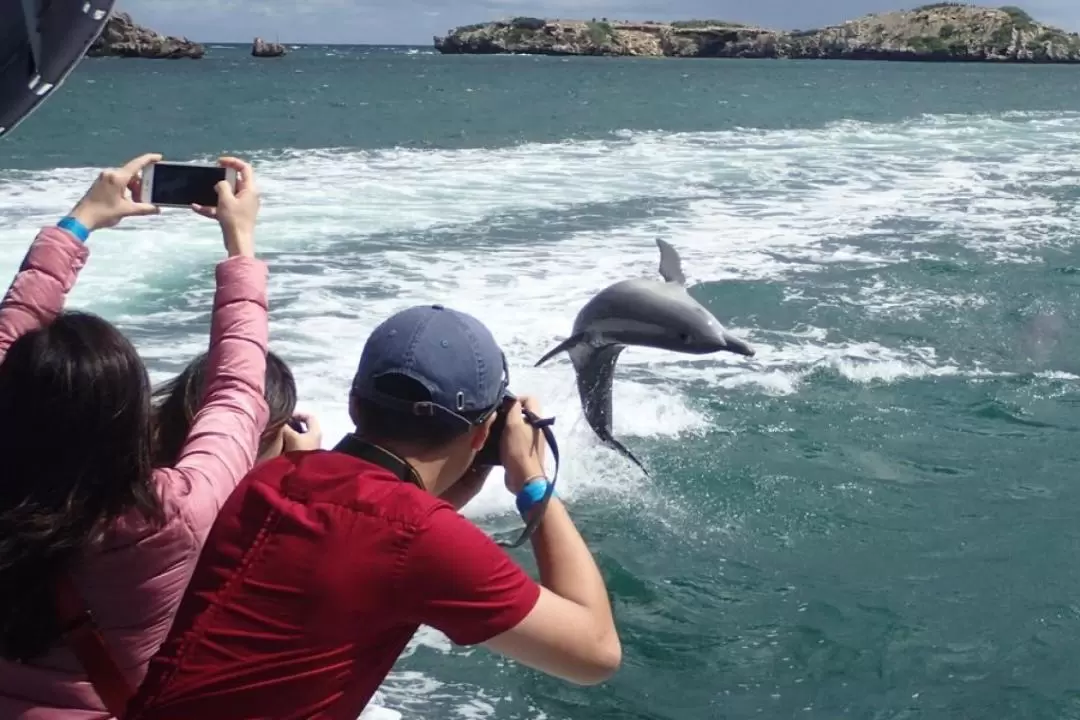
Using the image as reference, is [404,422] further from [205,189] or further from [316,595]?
[205,189]

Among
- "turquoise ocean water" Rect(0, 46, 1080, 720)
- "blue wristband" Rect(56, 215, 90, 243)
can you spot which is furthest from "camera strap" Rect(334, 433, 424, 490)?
"turquoise ocean water" Rect(0, 46, 1080, 720)

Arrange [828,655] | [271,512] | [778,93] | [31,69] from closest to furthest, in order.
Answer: [271,512] → [31,69] → [828,655] → [778,93]

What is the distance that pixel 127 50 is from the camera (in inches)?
3898

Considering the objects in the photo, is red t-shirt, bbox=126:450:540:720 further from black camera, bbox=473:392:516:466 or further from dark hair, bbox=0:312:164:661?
black camera, bbox=473:392:516:466

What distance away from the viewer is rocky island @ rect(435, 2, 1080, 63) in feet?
393

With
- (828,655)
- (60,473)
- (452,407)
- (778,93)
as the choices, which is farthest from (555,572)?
(778,93)

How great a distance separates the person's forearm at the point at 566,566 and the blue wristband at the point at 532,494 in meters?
0.03

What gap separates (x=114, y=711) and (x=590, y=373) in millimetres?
2787

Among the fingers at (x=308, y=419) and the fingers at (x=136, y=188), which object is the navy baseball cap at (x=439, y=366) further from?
the fingers at (x=308, y=419)

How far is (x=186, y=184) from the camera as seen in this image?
2.72 m

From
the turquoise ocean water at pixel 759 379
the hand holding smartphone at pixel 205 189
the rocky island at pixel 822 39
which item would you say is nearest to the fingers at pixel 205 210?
the hand holding smartphone at pixel 205 189

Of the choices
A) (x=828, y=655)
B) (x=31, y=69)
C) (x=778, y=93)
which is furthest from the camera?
(x=778, y=93)

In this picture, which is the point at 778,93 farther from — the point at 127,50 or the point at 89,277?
the point at 127,50

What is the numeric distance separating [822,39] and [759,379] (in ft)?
442
